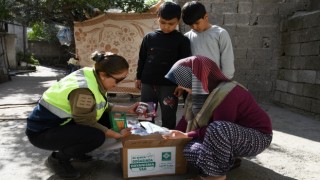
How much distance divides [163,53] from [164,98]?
0.44m

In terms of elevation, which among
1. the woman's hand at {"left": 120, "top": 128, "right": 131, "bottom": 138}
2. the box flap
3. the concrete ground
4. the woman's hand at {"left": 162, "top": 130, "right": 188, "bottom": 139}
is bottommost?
the concrete ground

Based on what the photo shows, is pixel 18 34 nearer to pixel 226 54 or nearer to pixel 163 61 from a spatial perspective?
pixel 163 61

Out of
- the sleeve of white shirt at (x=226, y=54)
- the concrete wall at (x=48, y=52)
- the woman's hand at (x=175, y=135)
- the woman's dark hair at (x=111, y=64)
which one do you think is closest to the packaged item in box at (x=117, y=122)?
the woman's hand at (x=175, y=135)

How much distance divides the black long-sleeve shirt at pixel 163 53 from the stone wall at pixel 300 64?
3071mm

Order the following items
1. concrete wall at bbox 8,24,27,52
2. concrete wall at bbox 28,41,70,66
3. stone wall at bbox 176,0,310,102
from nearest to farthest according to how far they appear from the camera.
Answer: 1. stone wall at bbox 176,0,310,102
2. concrete wall at bbox 8,24,27,52
3. concrete wall at bbox 28,41,70,66

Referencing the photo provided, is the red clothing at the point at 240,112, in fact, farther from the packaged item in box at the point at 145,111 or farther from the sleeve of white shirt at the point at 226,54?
the sleeve of white shirt at the point at 226,54

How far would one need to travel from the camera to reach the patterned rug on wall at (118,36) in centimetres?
638

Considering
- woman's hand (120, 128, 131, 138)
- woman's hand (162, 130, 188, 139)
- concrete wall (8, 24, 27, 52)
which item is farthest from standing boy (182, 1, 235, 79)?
concrete wall (8, 24, 27, 52)

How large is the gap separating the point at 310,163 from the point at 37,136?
2.56 metres

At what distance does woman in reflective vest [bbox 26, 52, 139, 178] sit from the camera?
243cm

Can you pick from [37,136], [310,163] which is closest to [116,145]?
[37,136]

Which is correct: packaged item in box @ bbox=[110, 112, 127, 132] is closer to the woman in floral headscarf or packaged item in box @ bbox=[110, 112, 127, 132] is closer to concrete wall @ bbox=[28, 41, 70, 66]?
the woman in floral headscarf

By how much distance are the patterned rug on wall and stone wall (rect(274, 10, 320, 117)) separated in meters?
2.55

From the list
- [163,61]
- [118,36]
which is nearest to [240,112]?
[163,61]
